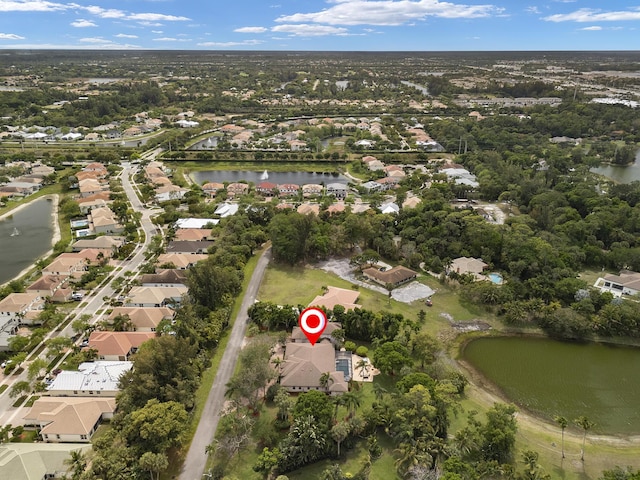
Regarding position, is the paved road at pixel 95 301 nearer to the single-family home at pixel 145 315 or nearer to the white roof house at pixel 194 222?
the single-family home at pixel 145 315

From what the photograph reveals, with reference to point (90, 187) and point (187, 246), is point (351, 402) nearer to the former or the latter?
point (187, 246)

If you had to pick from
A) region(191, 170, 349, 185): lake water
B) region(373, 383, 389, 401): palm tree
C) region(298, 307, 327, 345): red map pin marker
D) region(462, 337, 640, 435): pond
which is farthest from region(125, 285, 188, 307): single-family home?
region(191, 170, 349, 185): lake water

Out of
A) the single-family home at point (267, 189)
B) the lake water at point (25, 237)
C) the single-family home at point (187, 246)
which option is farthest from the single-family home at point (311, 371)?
the single-family home at point (267, 189)

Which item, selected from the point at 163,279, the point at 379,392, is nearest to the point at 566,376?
the point at 379,392

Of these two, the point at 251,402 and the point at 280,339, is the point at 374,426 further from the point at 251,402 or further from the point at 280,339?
the point at 280,339

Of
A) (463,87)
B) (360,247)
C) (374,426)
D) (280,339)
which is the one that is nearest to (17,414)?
(280,339)

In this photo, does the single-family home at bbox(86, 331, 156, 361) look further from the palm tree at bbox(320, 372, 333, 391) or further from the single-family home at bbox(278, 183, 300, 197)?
the single-family home at bbox(278, 183, 300, 197)
